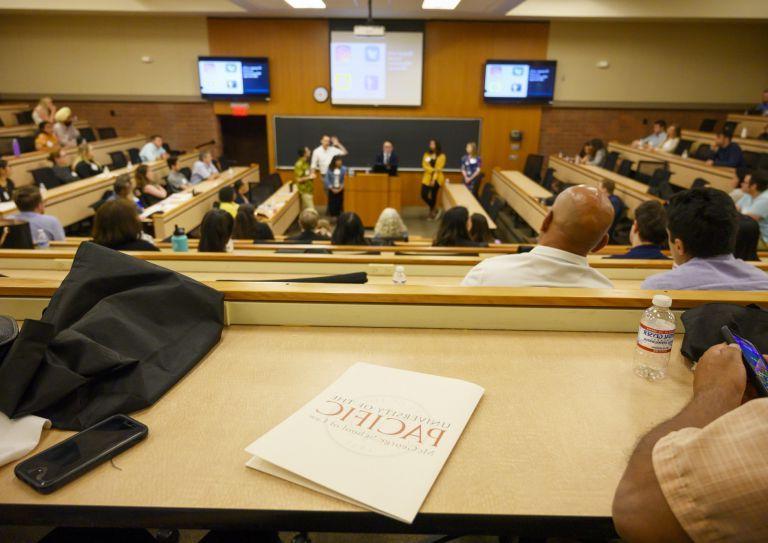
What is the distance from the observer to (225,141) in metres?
11.4

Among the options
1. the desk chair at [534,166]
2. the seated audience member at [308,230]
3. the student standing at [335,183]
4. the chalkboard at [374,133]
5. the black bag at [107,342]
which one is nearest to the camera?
the black bag at [107,342]

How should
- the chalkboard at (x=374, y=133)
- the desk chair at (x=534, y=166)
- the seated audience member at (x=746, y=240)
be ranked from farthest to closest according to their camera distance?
1. the chalkboard at (x=374, y=133)
2. the desk chair at (x=534, y=166)
3. the seated audience member at (x=746, y=240)

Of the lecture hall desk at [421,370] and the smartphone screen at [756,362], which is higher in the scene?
the smartphone screen at [756,362]

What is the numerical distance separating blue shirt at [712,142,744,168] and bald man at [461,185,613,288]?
7414mm

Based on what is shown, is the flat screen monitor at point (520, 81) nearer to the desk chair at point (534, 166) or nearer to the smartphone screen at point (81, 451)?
the desk chair at point (534, 166)

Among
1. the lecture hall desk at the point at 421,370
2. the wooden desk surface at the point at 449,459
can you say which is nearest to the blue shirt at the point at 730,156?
the lecture hall desk at the point at 421,370

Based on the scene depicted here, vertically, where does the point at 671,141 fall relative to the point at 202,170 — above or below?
above

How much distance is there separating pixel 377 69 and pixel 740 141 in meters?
6.81

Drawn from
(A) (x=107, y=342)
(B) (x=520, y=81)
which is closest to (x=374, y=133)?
(B) (x=520, y=81)

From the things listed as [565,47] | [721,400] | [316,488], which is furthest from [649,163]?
[316,488]

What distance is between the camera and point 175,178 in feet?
26.7

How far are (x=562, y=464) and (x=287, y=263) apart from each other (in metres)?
2.51

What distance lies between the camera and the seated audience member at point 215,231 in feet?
12.8

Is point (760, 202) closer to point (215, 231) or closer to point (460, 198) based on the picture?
point (460, 198)
